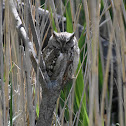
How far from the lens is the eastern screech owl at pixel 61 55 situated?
1229 mm

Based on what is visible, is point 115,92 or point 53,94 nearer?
point 53,94

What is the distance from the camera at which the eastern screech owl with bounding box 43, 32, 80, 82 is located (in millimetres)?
1229

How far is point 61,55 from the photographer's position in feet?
4.09

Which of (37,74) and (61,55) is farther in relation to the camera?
(61,55)

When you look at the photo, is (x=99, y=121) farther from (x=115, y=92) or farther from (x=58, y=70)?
(x=115, y=92)

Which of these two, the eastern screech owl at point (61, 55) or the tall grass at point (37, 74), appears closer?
the tall grass at point (37, 74)

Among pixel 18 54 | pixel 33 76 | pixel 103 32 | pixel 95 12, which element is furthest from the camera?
pixel 103 32

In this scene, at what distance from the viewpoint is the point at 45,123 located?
1.17 metres

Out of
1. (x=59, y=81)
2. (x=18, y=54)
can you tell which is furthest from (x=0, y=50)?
(x=59, y=81)

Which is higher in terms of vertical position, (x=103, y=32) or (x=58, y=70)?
(x=103, y=32)

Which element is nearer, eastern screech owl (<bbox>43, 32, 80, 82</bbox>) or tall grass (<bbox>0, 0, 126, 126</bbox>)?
tall grass (<bbox>0, 0, 126, 126</bbox>)

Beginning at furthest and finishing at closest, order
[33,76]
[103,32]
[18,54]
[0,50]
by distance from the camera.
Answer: [103,32], [33,76], [18,54], [0,50]

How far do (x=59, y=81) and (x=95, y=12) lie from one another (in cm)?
49

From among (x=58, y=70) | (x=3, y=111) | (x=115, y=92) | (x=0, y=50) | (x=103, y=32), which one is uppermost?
(x=103, y=32)
